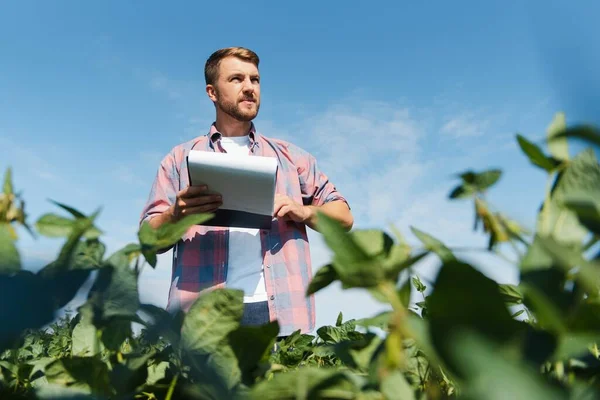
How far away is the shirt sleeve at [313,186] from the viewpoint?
128 inches

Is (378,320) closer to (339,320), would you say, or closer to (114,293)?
(114,293)

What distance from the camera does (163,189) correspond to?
3061 millimetres

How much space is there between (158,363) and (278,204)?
81.7 inches

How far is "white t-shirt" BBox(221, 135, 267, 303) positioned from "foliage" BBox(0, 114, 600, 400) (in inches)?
91.5

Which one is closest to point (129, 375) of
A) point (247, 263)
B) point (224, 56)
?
point (247, 263)

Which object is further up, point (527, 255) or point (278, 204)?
point (278, 204)

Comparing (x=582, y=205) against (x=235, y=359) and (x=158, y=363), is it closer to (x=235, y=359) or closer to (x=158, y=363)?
(x=235, y=359)

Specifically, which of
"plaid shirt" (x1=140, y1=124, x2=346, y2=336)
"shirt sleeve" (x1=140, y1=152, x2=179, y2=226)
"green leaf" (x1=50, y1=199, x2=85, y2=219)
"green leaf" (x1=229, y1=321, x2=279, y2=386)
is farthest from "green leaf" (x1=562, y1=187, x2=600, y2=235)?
"shirt sleeve" (x1=140, y1=152, x2=179, y2=226)

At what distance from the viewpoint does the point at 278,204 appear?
258cm

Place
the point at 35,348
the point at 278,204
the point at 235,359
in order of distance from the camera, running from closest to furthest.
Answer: the point at 235,359, the point at 35,348, the point at 278,204

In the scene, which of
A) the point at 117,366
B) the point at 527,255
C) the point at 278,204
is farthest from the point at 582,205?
the point at 278,204

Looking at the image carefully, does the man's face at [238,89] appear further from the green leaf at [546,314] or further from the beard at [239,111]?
the green leaf at [546,314]

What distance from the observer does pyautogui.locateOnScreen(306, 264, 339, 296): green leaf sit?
1.27ft

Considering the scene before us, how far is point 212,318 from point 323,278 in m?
0.09
